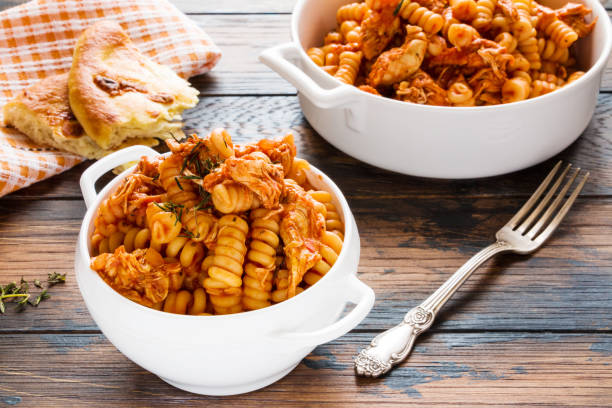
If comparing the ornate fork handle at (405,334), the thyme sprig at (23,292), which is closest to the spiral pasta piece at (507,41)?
the ornate fork handle at (405,334)

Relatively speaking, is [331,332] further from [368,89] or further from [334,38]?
[334,38]

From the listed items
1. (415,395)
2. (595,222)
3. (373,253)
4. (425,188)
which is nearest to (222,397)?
(415,395)

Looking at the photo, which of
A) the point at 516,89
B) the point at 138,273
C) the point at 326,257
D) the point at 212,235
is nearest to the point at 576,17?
the point at 516,89

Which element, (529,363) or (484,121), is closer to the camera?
(529,363)

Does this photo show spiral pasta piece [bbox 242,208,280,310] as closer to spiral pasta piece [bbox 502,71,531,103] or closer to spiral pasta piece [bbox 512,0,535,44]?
spiral pasta piece [bbox 502,71,531,103]

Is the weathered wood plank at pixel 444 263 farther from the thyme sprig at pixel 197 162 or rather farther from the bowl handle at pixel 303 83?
the thyme sprig at pixel 197 162

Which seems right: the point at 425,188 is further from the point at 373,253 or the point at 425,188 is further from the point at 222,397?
the point at 222,397
